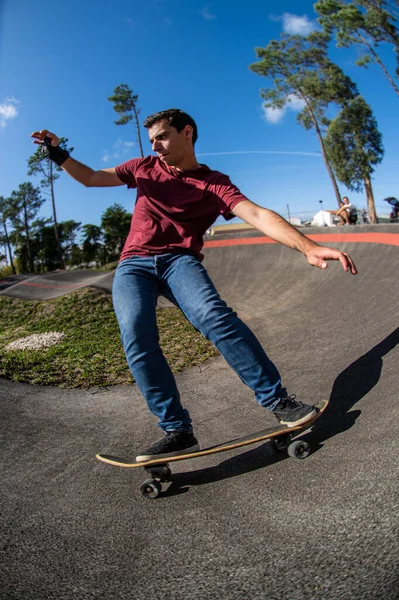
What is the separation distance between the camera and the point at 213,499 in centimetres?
195

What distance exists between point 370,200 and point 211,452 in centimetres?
3349

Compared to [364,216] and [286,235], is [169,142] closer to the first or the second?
[286,235]

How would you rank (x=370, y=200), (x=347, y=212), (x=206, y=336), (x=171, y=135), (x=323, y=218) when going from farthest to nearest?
(x=323, y=218) < (x=370, y=200) < (x=347, y=212) < (x=171, y=135) < (x=206, y=336)

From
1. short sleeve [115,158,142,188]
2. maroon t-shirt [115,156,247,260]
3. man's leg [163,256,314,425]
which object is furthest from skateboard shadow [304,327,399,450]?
short sleeve [115,158,142,188]

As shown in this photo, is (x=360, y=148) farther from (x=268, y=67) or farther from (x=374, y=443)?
(x=374, y=443)

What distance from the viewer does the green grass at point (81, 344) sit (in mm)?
4559

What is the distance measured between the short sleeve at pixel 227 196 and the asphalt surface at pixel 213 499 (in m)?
1.45

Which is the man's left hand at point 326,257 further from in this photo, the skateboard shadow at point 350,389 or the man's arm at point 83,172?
the man's arm at point 83,172

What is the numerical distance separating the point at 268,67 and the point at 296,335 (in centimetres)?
3299

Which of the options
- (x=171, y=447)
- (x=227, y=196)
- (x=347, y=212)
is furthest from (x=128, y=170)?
(x=347, y=212)

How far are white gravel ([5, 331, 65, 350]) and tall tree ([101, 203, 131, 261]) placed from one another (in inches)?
2366

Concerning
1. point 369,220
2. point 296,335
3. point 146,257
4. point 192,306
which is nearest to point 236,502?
point 192,306

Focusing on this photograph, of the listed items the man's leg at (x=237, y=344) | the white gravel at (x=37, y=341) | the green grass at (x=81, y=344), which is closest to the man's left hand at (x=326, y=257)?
the man's leg at (x=237, y=344)

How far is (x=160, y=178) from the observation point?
2.87m
